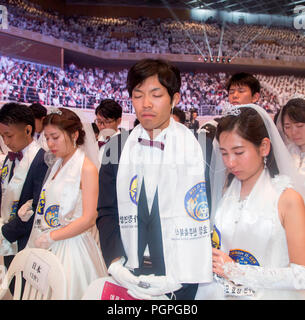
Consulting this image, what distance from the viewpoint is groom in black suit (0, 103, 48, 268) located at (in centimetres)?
214

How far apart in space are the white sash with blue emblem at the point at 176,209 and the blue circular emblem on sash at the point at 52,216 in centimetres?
59

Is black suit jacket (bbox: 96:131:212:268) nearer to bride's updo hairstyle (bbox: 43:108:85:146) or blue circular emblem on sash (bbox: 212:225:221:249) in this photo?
blue circular emblem on sash (bbox: 212:225:221:249)

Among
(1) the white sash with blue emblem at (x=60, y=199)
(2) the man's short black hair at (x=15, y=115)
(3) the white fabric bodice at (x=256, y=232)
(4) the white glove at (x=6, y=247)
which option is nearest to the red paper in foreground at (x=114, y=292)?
(3) the white fabric bodice at (x=256, y=232)

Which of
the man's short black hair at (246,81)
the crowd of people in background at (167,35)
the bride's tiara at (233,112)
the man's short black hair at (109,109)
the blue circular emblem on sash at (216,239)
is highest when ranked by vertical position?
the crowd of people in background at (167,35)

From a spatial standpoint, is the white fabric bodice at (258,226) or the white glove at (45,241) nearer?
the white fabric bodice at (258,226)

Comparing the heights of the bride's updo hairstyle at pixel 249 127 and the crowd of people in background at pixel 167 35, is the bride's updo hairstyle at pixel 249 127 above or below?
below

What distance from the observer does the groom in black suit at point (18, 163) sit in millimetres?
2139

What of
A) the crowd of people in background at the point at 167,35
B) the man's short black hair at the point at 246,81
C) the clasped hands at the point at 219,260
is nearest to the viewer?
the clasped hands at the point at 219,260

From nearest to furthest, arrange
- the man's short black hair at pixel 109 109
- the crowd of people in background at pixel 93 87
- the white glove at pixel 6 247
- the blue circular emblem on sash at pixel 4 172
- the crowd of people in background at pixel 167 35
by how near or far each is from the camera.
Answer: the white glove at pixel 6 247 < the blue circular emblem on sash at pixel 4 172 < the man's short black hair at pixel 109 109 < the crowd of people in background at pixel 93 87 < the crowd of people in background at pixel 167 35

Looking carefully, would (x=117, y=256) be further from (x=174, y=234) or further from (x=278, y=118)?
(x=278, y=118)

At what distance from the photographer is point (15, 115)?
7.65ft

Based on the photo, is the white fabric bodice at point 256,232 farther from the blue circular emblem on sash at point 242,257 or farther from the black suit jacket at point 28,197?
the black suit jacket at point 28,197

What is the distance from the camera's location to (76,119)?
206 cm

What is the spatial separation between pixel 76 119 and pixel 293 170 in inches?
49.9
